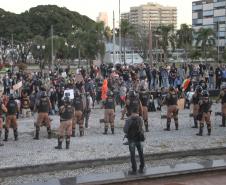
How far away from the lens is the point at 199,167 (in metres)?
12.5

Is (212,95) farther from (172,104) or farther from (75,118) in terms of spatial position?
(75,118)

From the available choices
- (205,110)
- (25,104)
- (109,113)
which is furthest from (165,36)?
(205,110)

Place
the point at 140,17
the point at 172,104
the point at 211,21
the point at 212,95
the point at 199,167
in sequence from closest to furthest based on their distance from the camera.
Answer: the point at 199,167
the point at 172,104
the point at 212,95
the point at 211,21
the point at 140,17

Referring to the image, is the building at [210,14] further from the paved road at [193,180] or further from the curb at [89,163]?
the paved road at [193,180]

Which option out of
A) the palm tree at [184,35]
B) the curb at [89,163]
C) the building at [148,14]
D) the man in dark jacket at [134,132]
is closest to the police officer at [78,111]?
the curb at [89,163]

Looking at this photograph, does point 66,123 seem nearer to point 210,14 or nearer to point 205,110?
point 205,110

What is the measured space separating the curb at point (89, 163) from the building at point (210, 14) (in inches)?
4924

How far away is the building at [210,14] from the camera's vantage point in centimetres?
14568

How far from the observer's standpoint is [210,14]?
513 ft

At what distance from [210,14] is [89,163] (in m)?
149

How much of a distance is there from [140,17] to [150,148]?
163294 mm

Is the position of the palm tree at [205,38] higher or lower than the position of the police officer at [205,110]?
A: higher

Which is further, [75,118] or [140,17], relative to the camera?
[140,17]

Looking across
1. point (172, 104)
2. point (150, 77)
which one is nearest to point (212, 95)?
point (150, 77)
